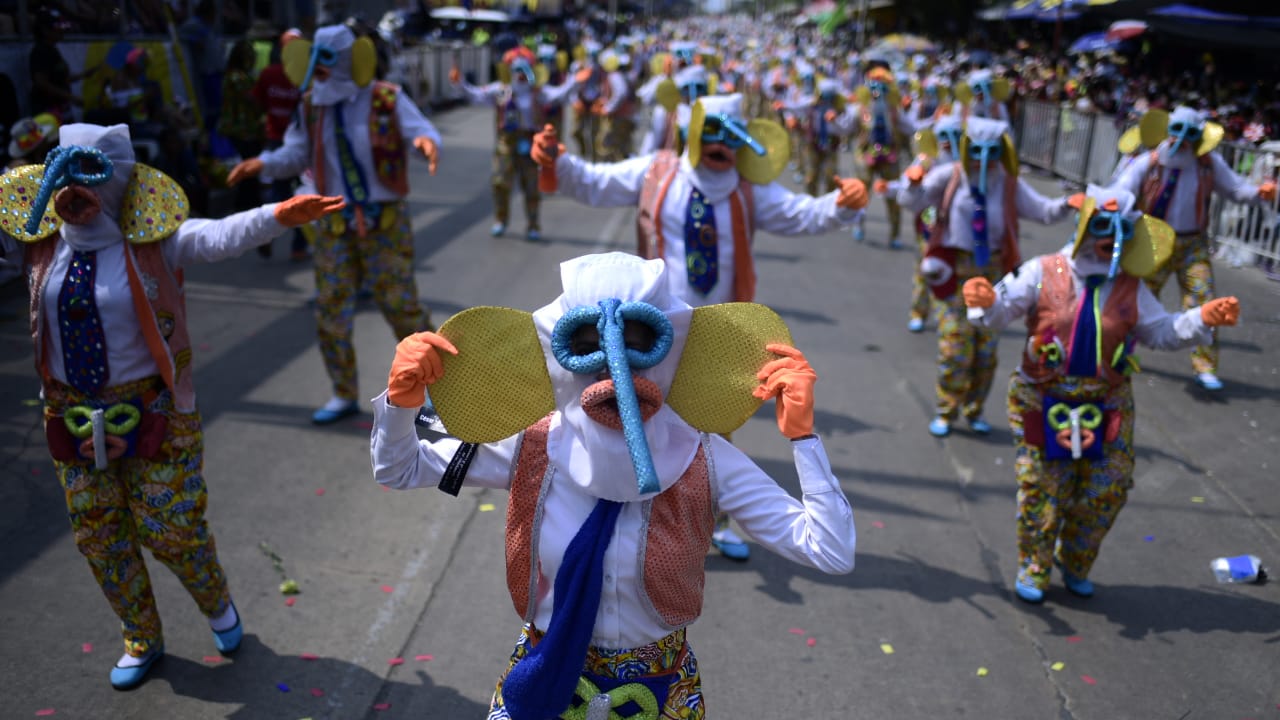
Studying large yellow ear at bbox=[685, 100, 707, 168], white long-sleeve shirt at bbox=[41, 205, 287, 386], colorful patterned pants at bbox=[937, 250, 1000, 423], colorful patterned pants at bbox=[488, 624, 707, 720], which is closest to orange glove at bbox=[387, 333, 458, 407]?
colorful patterned pants at bbox=[488, 624, 707, 720]

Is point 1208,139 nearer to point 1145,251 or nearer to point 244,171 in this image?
point 1145,251

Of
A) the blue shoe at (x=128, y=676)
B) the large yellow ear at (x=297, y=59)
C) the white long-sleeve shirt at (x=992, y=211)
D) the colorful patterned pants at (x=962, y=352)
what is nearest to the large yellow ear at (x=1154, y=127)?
the white long-sleeve shirt at (x=992, y=211)

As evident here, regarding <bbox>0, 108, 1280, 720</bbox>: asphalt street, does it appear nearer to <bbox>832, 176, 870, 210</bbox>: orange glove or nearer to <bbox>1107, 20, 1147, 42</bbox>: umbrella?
<bbox>832, 176, 870, 210</bbox>: orange glove

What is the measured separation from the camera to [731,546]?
4996mm

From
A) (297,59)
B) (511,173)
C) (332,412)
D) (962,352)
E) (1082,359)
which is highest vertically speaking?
(297,59)

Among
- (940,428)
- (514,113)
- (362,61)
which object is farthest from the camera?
(514,113)

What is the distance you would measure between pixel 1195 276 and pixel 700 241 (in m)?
4.61

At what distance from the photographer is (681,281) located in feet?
16.7

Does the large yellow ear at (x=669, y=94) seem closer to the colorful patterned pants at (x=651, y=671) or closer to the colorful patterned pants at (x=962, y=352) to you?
the colorful patterned pants at (x=962, y=352)

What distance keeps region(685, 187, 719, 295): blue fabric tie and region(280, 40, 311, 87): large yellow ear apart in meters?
2.72

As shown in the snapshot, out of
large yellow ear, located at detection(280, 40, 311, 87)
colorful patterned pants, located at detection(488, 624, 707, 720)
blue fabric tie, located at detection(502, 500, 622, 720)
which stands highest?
large yellow ear, located at detection(280, 40, 311, 87)

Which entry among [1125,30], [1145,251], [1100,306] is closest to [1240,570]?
[1100,306]

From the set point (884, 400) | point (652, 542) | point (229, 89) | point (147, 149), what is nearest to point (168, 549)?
point (652, 542)

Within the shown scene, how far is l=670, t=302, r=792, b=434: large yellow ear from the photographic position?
239 centimetres
